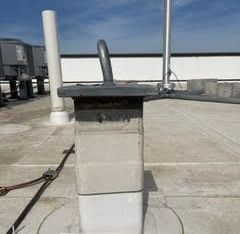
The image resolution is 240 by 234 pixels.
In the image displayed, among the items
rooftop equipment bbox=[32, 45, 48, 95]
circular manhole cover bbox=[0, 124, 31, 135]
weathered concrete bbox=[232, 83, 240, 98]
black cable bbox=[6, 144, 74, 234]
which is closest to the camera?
black cable bbox=[6, 144, 74, 234]

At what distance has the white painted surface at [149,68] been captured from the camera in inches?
1014

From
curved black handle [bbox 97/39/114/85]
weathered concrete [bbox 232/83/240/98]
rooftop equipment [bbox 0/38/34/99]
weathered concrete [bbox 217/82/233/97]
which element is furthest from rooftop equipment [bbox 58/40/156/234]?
rooftop equipment [bbox 0/38/34/99]

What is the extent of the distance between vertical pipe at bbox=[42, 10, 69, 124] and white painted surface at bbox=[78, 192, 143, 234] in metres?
5.35

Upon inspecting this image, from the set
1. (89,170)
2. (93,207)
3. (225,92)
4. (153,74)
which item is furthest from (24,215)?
(153,74)

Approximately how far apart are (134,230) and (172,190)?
1.10 m

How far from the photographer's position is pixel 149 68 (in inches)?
1024

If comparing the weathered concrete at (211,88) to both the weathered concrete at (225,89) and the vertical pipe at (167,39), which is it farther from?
the vertical pipe at (167,39)

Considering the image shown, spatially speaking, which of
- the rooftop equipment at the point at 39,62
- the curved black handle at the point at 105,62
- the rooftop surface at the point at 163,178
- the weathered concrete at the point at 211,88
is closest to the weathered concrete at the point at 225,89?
the weathered concrete at the point at 211,88

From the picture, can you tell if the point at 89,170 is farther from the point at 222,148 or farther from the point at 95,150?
the point at 222,148

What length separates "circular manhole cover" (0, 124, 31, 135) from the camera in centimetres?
660

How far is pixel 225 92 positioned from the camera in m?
13.2

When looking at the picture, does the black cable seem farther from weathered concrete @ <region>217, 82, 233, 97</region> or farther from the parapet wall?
the parapet wall

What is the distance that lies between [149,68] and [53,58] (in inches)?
781

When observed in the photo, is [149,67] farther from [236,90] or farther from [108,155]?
[108,155]
